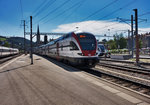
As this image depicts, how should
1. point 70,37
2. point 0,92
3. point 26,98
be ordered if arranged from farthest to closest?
point 70,37, point 0,92, point 26,98

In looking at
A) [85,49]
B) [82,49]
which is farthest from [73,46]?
[85,49]

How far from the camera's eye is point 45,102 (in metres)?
4.46

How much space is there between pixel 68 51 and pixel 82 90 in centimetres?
719

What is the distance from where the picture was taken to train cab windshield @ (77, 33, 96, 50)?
11.5m

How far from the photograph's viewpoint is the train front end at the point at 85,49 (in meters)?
11.1

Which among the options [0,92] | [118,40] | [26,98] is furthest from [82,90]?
[118,40]

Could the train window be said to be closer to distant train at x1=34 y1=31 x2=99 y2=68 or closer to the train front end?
distant train at x1=34 y1=31 x2=99 y2=68

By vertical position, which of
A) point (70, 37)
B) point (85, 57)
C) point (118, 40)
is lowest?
point (85, 57)

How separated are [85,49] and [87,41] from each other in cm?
90

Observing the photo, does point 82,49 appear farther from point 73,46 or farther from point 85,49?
point 73,46

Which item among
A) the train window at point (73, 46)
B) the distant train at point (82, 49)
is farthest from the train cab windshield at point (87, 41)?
the train window at point (73, 46)

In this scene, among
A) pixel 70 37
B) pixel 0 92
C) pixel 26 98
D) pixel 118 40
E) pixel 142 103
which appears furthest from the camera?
pixel 118 40

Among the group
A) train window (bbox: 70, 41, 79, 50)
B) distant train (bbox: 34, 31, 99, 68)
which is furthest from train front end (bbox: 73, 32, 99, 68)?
train window (bbox: 70, 41, 79, 50)

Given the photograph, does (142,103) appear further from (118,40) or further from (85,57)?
(118,40)
